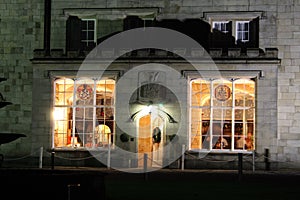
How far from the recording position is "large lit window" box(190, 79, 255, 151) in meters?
27.5

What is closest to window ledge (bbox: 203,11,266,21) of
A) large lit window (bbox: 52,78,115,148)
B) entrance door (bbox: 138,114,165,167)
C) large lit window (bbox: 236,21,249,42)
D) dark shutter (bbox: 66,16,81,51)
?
large lit window (bbox: 236,21,249,42)

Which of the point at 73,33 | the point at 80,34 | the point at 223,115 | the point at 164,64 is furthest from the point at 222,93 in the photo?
the point at 73,33

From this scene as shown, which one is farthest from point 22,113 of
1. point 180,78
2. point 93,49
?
point 180,78

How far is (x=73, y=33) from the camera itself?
29.7m

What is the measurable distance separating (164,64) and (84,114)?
421 cm

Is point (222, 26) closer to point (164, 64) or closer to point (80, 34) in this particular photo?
point (164, 64)

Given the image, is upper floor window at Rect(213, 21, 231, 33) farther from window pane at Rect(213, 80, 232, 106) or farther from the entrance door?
the entrance door

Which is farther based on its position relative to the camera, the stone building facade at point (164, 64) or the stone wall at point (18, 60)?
the stone wall at point (18, 60)

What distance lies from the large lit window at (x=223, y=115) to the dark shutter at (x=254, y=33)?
190 cm

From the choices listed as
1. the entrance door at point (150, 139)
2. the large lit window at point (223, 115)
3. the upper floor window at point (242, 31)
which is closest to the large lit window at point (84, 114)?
the entrance door at point (150, 139)

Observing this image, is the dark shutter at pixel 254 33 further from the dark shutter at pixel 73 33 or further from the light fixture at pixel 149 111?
the dark shutter at pixel 73 33

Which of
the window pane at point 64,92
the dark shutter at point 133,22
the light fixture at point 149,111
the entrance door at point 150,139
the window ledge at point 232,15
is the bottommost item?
the entrance door at point 150,139

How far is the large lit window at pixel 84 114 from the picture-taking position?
92.3 feet

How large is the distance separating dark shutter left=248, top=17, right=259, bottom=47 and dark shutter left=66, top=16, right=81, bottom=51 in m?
7.93
